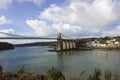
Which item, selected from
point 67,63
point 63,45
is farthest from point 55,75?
point 63,45

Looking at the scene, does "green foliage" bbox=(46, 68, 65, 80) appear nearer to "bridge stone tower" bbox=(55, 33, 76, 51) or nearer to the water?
the water

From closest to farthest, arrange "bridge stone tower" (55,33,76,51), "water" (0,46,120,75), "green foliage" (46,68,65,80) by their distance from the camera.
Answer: "green foliage" (46,68,65,80), "water" (0,46,120,75), "bridge stone tower" (55,33,76,51)

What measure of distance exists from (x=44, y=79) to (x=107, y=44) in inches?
3265

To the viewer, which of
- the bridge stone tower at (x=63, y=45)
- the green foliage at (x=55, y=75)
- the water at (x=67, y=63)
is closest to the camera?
the green foliage at (x=55, y=75)

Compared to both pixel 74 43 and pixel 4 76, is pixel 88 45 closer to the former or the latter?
pixel 74 43

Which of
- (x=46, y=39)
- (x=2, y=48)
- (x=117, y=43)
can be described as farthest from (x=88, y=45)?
(x=2, y=48)

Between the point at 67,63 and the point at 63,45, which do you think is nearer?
the point at 67,63

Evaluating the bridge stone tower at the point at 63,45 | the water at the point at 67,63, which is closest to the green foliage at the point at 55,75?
the water at the point at 67,63

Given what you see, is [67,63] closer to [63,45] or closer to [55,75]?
[55,75]

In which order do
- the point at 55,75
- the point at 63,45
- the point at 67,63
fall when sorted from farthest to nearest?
the point at 63,45 < the point at 67,63 < the point at 55,75

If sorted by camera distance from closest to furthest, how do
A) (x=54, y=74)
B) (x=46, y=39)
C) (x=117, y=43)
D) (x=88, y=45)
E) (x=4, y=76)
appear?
(x=54, y=74) < (x=4, y=76) < (x=46, y=39) < (x=117, y=43) < (x=88, y=45)

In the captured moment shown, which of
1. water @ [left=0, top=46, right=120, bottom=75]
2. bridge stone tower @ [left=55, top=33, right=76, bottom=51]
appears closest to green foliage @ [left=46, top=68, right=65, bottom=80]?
water @ [left=0, top=46, right=120, bottom=75]

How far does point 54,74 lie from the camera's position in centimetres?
357

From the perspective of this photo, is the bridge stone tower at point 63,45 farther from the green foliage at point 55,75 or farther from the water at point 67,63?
the green foliage at point 55,75
